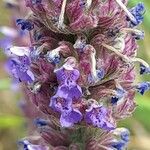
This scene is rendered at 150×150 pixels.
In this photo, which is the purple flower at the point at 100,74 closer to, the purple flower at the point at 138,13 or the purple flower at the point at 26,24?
the purple flower at the point at 138,13

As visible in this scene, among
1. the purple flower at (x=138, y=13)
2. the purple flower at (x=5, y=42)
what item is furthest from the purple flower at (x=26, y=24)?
the purple flower at (x=5, y=42)

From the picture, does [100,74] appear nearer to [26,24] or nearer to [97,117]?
[97,117]

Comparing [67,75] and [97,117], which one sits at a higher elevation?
[67,75]

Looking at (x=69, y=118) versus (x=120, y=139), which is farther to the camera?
(x=120, y=139)

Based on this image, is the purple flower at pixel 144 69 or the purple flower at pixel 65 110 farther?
the purple flower at pixel 144 69

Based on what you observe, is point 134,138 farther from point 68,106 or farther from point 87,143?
point 68,106

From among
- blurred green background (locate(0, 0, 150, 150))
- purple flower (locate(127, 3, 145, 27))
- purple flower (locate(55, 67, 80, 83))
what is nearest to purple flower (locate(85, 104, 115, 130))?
purple flower (locate(55, 67, 80, 83))

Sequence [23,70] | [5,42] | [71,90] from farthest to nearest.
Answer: [5,42], [23,70], [71,90]

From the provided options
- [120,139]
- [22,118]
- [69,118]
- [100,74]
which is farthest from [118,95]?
[22,118]
